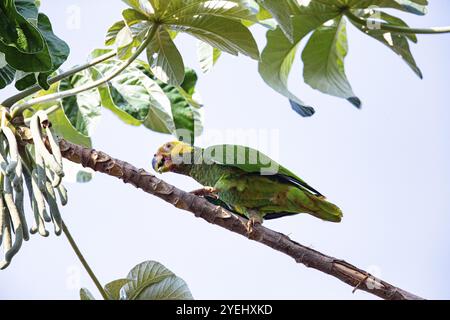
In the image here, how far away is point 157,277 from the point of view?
5.26ft

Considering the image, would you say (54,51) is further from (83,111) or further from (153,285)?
(153,285)

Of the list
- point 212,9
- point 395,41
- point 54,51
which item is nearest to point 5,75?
point 54,51

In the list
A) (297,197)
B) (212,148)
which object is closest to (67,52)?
(212,148)

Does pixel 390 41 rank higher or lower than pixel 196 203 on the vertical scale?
higher

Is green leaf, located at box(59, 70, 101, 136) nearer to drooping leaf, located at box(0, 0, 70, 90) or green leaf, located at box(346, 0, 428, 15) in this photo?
drooping leaf, located at box(0, 0, 70, 90)

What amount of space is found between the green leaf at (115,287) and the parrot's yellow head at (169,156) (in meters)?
0.58

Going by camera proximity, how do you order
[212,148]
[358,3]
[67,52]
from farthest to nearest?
[212,148]
[358,3]
[67,52]

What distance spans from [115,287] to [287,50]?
99cm

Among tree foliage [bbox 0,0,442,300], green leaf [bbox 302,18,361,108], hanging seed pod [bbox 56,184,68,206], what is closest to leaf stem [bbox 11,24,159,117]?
tree foliage [bbox 0,0,442,300]

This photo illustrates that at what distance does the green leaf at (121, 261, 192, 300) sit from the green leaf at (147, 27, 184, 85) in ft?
1.78

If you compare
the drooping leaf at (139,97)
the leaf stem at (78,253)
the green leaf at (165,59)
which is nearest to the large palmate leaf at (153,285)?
the leaf stem at (78,253)

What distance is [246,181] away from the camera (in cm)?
212
